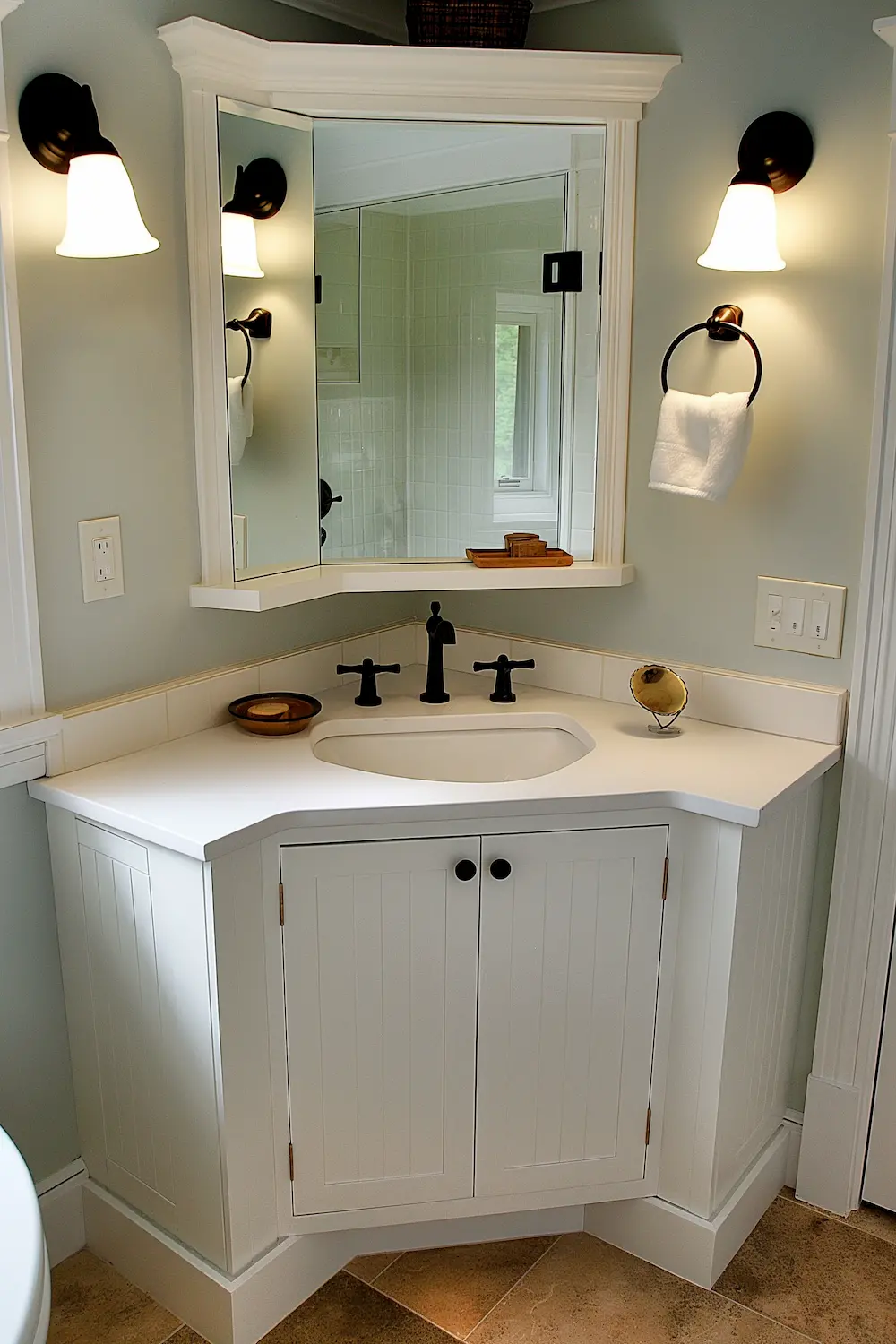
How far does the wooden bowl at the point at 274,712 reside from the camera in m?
2.13

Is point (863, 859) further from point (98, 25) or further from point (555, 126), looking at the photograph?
point (98, 25)

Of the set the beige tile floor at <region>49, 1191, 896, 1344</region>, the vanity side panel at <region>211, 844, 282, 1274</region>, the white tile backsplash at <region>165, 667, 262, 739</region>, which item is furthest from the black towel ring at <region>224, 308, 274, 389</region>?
the beige tile floor at <region>49, 1191, 896, 1344</region>

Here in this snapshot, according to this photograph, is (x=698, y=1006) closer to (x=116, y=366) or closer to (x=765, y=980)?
(x=765, y=980)

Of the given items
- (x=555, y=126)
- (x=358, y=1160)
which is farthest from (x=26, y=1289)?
(x=555, y=126)

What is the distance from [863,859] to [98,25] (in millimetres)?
1889

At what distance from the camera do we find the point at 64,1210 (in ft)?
6.75

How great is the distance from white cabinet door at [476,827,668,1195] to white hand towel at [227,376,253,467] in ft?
2.79

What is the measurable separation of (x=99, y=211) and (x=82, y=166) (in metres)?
0.07

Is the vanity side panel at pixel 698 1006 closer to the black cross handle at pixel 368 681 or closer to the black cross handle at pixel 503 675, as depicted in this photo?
the black cross handle at pixel 503 675

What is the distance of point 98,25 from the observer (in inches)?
71.2

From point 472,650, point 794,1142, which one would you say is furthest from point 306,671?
point 794,1142

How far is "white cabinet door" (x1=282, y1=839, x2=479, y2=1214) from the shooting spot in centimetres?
183

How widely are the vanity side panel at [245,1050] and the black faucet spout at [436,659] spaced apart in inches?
26.5

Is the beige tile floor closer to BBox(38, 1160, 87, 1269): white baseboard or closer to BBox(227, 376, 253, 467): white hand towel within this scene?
BBox(38, 1160, 87, 1269): white baseboard
